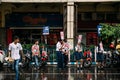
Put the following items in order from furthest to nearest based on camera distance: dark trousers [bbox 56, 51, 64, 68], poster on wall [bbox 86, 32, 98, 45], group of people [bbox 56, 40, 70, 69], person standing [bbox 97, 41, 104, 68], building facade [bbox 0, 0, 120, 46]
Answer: building facade [bbox 0, 0, 120, 46] → poster on wall [bbox 86, 32, 98, 45] → person standing [bbox 97, 41, 104, 68] → dark trousers [bbox 56, 51, 64, 68] → group of people [bbox 56, 40, 70, 69]

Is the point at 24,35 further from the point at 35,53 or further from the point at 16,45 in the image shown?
the point at 16,45

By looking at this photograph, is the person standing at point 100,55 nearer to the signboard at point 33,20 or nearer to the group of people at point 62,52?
the group of people at point 62,52

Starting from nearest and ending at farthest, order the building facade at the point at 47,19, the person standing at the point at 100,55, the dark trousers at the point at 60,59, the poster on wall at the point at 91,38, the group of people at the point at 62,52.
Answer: the group of people at the point at 62,52, the dark trousers at the point at 60,59, the person standing at the point at 100,55, the poster on wall at the point at 91,38, the building facade at the point at 47,19

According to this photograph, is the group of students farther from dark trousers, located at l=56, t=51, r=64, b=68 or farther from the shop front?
the shop front

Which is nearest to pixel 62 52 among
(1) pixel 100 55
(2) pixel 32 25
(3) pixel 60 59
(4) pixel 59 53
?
(4) pixel 59 53

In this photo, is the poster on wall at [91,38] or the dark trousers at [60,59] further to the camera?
the poster on wall at [91,38]

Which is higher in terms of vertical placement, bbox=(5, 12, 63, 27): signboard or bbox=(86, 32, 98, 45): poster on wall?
bbox=(5, 12, 63, 27): signboard

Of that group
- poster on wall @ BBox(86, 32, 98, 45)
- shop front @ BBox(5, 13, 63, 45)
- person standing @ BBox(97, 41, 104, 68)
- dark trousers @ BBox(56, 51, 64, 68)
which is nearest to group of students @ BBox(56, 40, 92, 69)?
dark trousers @ BBox(56, 51, 64, 68)

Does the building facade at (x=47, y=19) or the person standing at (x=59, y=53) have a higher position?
the building facade at (x=47, y=19)

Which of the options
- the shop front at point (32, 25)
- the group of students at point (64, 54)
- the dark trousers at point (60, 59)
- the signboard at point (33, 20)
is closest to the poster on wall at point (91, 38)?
the shop front at point (32, 25)

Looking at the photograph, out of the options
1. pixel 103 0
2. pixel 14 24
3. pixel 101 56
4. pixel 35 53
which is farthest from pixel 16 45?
pixel 14 24

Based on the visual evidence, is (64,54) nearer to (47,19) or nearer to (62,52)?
(62,52)

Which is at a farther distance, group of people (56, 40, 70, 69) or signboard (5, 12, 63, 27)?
signboard (5, 12, 63, 27)

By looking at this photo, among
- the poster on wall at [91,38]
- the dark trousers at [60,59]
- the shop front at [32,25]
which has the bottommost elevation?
the dark trousers at [60,59]
